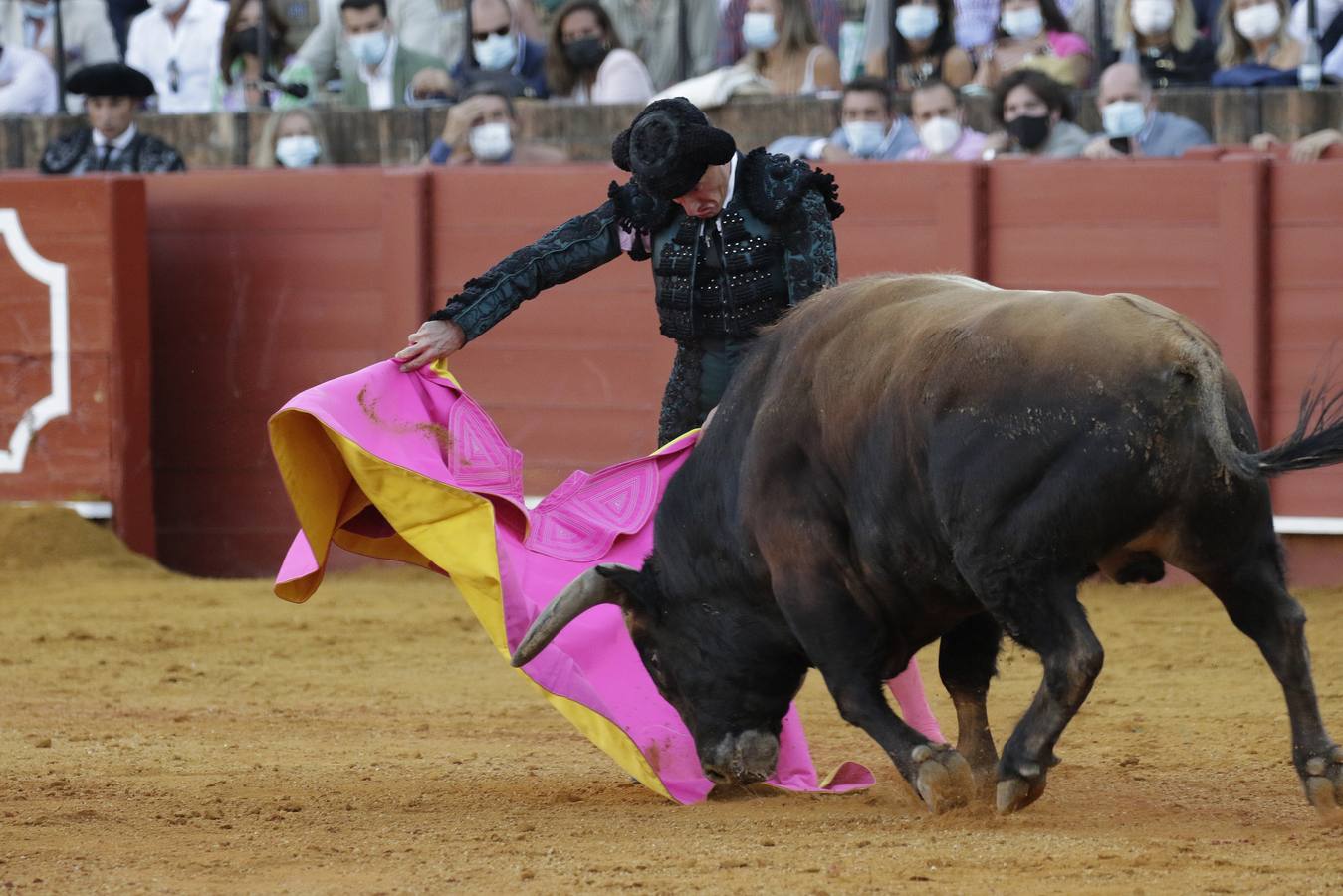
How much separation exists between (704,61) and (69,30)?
11.9 ft

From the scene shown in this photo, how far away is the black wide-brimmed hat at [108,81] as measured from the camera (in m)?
8.91

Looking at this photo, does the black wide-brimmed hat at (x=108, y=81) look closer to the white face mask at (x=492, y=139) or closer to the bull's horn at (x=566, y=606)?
the white face mask at (x=492, y=139)

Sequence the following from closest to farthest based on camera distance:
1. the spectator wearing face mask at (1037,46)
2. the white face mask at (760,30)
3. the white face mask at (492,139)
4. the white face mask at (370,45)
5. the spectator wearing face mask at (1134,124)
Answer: the spectator wearing face mask at (1134,124) → the spectator wearing face mask at (1037,46) → the white face mask at (492,139) → the white face mask at (760,30) → the white face mask at (370,45)

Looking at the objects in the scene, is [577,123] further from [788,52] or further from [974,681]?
[974,681]

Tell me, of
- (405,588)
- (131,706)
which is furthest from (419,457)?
(405,588)

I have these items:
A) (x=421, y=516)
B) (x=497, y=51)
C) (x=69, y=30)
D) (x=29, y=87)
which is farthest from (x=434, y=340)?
(x=69, y=30)

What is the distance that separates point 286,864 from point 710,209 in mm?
1593

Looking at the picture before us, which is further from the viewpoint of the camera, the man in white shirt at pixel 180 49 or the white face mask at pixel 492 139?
the man in white shirt at pixel 180 49

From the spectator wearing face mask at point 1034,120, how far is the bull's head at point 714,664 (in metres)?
3.92

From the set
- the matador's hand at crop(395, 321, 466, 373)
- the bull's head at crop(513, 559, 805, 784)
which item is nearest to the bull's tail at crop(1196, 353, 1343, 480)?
the bull's head at crop(513, 559, 805, 784)

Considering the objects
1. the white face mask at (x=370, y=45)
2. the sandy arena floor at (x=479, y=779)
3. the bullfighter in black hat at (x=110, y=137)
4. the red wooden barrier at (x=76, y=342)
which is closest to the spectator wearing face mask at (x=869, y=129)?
the sandy arena floor at (x=479, y=779)

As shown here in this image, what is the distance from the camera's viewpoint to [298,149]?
28.8ft

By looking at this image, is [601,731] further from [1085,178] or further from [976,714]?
[1085,178]

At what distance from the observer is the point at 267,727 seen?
5.12 metres
